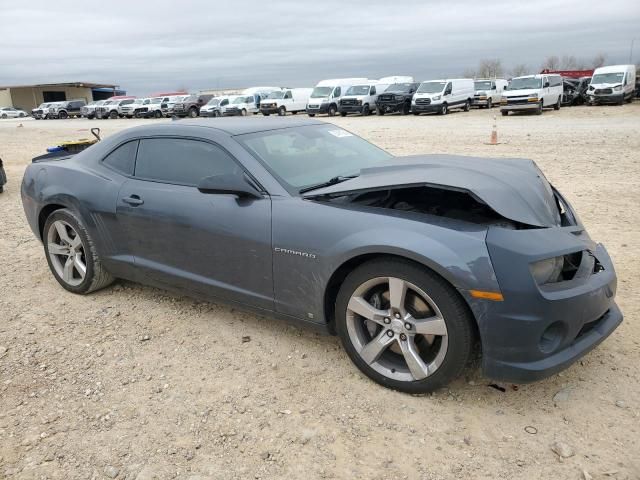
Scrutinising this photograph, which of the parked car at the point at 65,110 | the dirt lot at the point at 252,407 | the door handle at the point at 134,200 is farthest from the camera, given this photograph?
the parked car at the point at 65,110

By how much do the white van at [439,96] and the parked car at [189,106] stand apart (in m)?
18.4

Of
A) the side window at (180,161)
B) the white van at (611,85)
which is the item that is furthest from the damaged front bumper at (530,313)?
the white van at (611,85)

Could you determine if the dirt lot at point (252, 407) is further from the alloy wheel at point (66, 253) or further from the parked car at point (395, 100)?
the parked car at point (395, 100)

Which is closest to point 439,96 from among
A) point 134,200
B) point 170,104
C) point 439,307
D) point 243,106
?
point 243,106

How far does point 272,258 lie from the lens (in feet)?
10.6

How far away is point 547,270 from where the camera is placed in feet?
8.62

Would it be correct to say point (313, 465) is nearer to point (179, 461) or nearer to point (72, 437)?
point (179, 461)

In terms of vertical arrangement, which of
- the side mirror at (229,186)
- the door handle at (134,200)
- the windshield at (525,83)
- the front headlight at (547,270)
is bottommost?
the front headlight at (547,270)

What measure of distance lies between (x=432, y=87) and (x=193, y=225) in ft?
91.9

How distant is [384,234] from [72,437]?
1952 millimetres

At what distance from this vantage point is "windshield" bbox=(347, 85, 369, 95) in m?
30.9

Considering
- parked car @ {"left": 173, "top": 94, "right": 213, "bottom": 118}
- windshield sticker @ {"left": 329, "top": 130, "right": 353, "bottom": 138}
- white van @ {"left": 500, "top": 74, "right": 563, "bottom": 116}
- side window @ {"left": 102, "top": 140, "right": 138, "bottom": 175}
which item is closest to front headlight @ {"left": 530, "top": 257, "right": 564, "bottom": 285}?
windshield sticker @ {"left": 329, "top": 130, "right": 353, "bottom": 138}

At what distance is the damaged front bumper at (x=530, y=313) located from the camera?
99.0 inches

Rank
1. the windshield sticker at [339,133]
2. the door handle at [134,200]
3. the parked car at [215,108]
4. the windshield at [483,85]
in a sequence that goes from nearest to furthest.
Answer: the door handle at [134,200]
the windshield sticker at [339,133]
the windshield at [483,85]
the parked car at [215,108]
